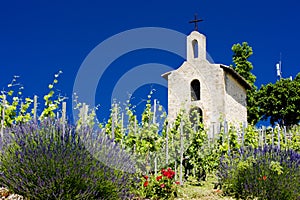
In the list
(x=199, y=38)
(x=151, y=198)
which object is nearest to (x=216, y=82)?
(x=199, y=38)

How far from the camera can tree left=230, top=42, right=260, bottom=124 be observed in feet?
74.4

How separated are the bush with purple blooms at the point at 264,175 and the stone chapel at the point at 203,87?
31.7ft

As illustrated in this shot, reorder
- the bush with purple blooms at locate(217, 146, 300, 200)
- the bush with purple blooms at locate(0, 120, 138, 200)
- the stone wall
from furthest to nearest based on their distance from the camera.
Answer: the stone wall, the bush with purple blooms at locate(217, 146, 300, 200), the bush with purple blooms at locate(0, 120, 138, 200)

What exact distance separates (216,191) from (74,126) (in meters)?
2.97

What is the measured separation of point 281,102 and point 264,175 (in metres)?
18.7

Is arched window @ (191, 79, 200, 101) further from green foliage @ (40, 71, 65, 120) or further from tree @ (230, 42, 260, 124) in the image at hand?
green foliage @ (40, 71, 65, 120)

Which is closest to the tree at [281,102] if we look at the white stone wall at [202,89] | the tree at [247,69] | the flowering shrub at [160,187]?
the tree at [247,69]

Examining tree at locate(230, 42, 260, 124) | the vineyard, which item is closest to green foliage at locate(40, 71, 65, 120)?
the vineyard

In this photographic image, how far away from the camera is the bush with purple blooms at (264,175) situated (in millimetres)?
5395

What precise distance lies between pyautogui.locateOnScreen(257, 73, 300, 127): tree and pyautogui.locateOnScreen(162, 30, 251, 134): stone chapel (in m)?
Result: 6.29

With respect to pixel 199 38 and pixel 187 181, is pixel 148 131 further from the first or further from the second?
pixel 199 38

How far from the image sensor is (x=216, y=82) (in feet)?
53.1

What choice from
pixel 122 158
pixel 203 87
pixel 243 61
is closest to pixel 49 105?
pixel 122 158

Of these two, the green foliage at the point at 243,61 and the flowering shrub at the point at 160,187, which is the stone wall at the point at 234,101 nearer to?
the green foliage at the point at 243,61
